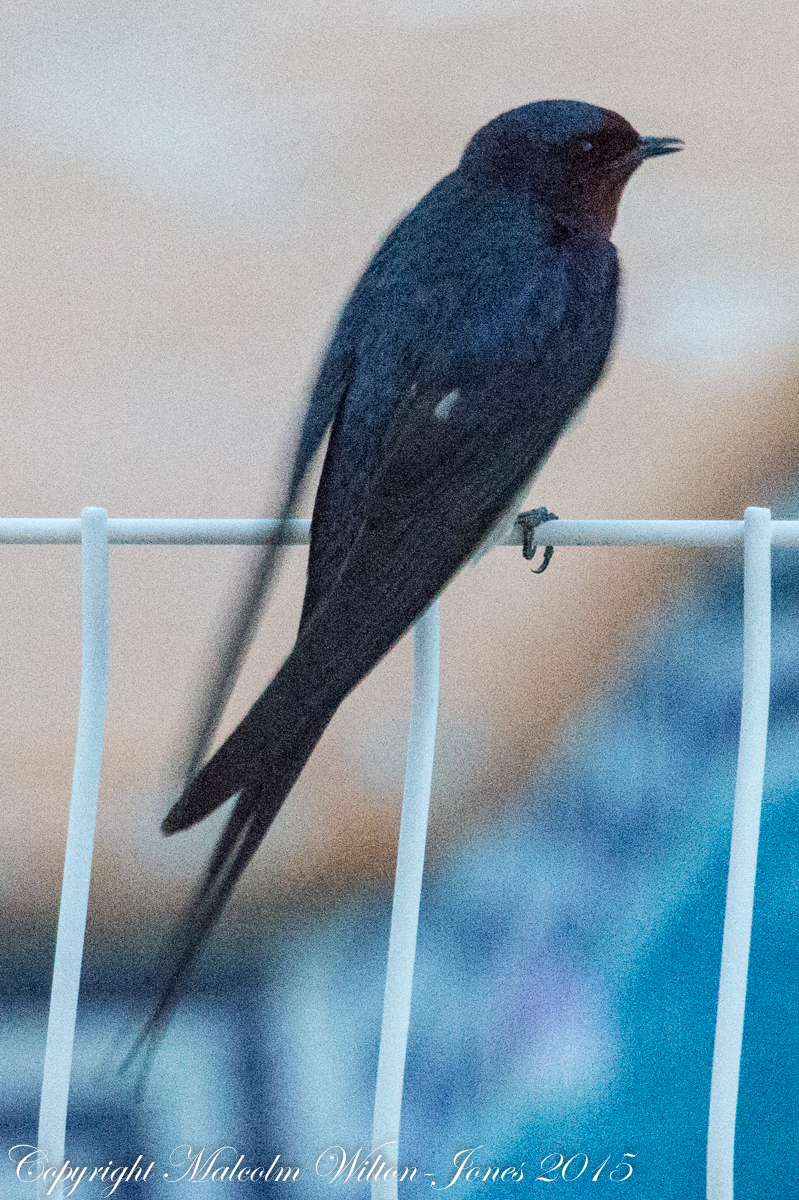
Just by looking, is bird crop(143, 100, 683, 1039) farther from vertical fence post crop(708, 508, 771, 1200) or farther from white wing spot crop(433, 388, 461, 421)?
vertical fence post crop(708, 508, 771, 1200)

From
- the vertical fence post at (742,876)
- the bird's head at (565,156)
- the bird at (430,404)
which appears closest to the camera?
the vertical fence post at (742,876)

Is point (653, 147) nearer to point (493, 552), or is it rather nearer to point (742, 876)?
point (493, 552)

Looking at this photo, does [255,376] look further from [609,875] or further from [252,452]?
[609,875]

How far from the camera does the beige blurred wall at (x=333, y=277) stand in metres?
0.70

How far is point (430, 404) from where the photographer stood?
540mm

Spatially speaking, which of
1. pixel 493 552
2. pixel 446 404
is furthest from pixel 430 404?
pixel 493 552

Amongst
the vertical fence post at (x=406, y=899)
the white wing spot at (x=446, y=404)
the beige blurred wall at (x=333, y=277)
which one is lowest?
the vertical fence post at (x=406, y=899)

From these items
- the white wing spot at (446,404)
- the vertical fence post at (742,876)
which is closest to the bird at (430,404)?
the white wing spot at (446,404)

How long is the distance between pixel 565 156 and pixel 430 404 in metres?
0.21

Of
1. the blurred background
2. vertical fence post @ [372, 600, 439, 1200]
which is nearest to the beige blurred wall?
the blurred background

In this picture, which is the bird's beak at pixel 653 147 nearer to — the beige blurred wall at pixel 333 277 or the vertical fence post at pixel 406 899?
the beige blurred wall at pixel 333 277

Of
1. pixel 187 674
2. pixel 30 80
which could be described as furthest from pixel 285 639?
pixel 30 80

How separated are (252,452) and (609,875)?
1.22ft

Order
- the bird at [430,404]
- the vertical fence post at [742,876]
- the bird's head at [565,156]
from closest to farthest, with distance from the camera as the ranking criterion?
the vertical fence post at [742,876], the bird at [430,404], the bird's head at [565,156]
